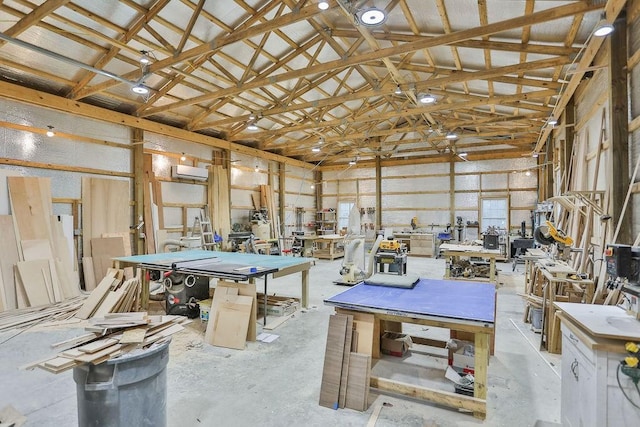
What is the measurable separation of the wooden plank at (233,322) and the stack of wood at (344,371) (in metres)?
1.38

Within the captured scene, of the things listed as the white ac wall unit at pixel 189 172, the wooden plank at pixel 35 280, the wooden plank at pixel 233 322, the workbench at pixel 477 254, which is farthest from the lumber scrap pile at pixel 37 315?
the workbench at pixel 477 254

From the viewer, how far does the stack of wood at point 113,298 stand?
4.25 metres

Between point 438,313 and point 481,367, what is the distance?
46 centimetres

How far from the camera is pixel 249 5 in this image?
4.82m

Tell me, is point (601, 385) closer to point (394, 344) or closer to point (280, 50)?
point (394, 344)

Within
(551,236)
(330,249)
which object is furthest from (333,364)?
Answer: (330,249)

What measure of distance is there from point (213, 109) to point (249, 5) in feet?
10.1

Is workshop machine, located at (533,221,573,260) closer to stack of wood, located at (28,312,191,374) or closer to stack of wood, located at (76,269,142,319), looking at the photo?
stack of wood, located at (28,312,191,374)

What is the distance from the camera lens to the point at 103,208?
637cm

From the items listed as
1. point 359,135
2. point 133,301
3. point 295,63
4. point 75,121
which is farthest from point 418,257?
point 75,121

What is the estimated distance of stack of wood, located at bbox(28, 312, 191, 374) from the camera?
63.1 inches

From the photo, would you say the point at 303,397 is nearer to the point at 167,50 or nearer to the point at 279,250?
the point at 167,50

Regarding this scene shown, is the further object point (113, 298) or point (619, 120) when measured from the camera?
point (113, 298)

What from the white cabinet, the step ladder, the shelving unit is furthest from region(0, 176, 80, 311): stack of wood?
the shelving unit
